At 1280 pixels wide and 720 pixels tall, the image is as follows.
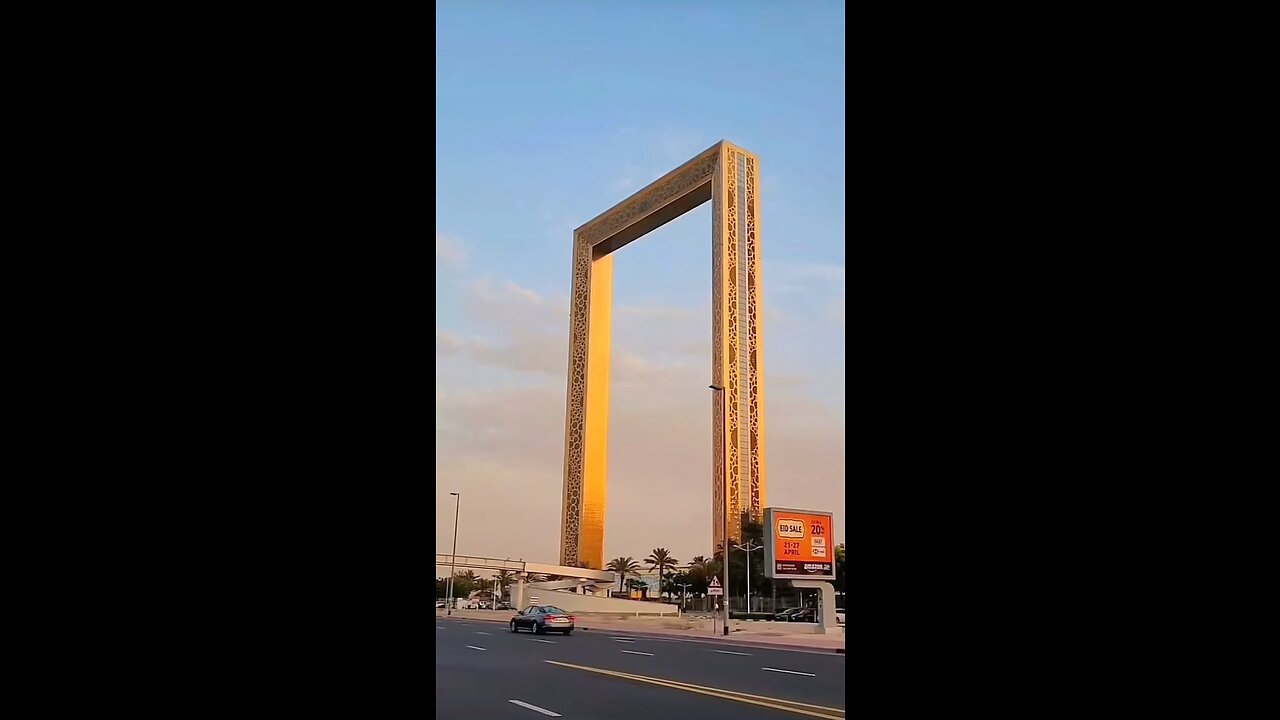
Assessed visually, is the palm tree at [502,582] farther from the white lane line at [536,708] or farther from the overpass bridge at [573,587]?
the white lane line at [536,708]

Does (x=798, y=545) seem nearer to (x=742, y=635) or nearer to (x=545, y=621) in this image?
(x=742, y=635)

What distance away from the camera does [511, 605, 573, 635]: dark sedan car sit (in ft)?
41.6

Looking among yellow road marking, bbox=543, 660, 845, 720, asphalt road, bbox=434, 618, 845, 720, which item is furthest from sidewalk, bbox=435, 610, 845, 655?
yellow road marking, bbox=543, 660, 845, 720

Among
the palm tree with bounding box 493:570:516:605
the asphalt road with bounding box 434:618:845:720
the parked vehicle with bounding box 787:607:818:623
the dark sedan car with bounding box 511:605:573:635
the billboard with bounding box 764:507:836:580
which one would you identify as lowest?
the palm tree with bounding box 493:570:516:605

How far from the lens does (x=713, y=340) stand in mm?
19125

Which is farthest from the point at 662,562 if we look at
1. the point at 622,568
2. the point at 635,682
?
the point at 635,682

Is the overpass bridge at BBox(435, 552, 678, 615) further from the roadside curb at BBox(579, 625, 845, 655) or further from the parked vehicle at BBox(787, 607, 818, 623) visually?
the roadside curb at BBox(579, 625, 845, 655)

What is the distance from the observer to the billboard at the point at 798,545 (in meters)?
11.7

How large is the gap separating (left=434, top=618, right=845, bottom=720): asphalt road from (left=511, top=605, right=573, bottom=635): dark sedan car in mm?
2539
